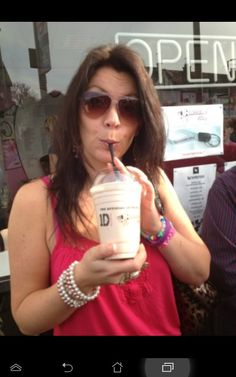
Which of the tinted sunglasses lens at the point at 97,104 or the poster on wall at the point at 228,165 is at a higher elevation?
the tinted sunglasses lens at the point at 97,104

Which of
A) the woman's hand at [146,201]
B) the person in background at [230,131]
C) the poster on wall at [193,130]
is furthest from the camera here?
the person in background at [230,131]

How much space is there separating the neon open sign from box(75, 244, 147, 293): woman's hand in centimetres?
115

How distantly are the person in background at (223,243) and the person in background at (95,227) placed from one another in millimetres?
238

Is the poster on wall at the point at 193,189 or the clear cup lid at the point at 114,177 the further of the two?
the poster on wall at the point at 193,189

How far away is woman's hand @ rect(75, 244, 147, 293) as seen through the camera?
2.58 ft

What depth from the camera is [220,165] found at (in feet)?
6.64

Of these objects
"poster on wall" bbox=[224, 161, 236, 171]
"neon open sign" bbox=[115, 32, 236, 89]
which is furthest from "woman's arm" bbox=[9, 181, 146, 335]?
"poster on wall" bbox=[224, 161, 236, 171]

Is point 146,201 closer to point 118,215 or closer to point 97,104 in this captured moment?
point 118,215

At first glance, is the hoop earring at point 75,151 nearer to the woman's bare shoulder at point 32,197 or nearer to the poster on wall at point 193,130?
the woman's bare shoulder at point 32,197

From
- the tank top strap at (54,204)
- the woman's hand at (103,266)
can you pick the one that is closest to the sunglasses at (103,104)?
the tank top strap at (54,204)

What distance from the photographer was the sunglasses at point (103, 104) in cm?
105
